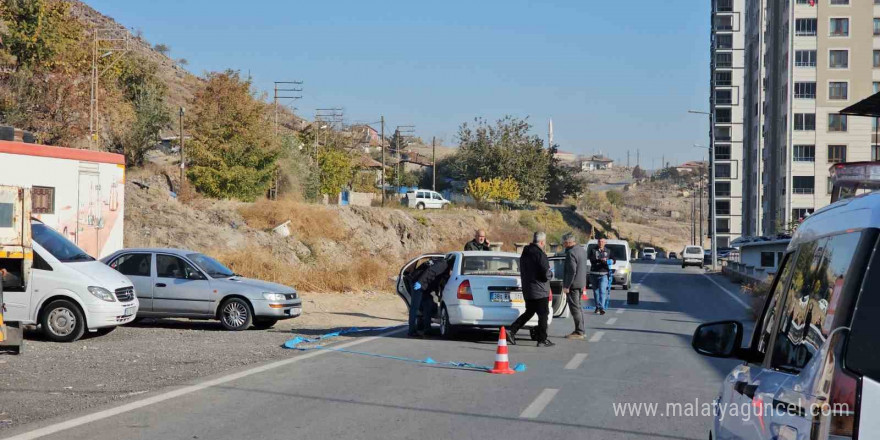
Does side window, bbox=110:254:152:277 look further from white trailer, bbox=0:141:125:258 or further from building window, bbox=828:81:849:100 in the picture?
building window, bbox=828:81:849:100

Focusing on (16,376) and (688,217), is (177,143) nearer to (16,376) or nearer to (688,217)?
(16,376)

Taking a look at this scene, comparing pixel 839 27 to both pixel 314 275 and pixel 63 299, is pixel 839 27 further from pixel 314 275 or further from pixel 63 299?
pixel 63 299

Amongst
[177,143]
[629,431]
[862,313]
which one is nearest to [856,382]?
[862,313]

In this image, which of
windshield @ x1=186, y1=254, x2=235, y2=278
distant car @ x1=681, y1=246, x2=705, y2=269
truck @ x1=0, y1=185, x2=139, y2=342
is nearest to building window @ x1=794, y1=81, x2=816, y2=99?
distant car @ x1=681, y1=246, x2=705, y2=269

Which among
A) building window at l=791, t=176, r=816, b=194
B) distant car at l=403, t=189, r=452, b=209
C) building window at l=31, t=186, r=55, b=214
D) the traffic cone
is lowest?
the traffic cone

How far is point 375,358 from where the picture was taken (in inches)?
547

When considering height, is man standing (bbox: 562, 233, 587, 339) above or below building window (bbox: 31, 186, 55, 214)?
below

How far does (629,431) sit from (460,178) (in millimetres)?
103007

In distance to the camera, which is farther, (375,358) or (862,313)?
(375,358)

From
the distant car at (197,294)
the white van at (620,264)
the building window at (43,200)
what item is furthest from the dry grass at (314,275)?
the building window at (43,200)

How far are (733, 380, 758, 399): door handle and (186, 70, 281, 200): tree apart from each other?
2000 inches

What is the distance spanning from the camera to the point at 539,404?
9.96 metres

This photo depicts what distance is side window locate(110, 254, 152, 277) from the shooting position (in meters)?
18.5

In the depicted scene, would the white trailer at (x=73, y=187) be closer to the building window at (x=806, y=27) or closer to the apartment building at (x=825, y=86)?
the apartment building at (x=825, y=86)
